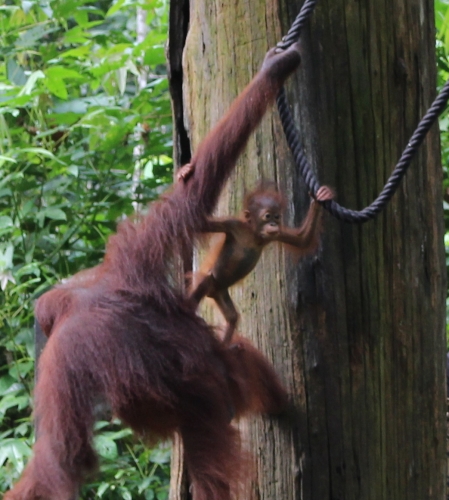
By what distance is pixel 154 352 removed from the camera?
5.37 feet

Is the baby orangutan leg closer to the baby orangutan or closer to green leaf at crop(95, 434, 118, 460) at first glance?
the baby orangutan

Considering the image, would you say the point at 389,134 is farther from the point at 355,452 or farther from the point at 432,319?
the point at 355,452

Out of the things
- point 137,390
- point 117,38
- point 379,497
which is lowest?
point 379,497

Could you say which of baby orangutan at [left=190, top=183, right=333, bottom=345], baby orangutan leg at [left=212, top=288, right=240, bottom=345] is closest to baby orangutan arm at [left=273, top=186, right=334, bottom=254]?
baby orangutan at [left=190, top=183, right=333, bottom=345]

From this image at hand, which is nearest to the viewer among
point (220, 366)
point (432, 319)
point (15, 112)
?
point (220, 366)

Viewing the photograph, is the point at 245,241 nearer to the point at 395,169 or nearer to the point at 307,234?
the point at 307,234

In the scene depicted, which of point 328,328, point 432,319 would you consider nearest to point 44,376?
point 328,328

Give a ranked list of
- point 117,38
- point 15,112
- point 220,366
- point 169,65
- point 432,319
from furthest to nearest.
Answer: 1. point 117,38
2. point 15,112
3. point 169,65
4. point 432,319
5. point 220,366

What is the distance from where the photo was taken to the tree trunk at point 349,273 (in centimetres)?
174

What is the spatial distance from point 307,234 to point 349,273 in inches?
5.9

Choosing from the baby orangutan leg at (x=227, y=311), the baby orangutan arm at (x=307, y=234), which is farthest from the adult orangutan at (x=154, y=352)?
the baby orangutan arm at (x=307, y=234)

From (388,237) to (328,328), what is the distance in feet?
0.89

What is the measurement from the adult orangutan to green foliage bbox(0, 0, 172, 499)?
1.16 m

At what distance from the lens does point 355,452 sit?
5.80 ft
